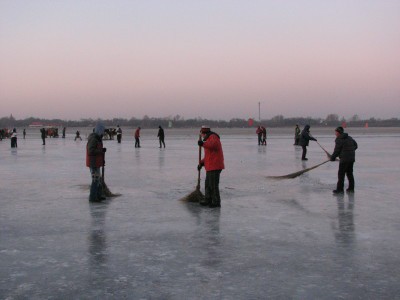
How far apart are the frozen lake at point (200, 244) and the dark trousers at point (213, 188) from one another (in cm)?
23

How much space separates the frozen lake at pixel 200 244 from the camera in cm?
434

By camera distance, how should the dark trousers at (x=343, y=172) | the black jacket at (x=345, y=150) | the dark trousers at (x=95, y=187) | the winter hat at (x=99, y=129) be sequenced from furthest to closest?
the black jacket at (x=345, y=150) < the dark trousers at (x=343, y=172) < the winter hat at (x=99, y=129) < the dark trousers at (x=95, y=187)

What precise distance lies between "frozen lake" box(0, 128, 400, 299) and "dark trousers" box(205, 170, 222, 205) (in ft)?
0.77

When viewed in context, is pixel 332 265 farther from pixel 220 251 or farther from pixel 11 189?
pixel 11 189

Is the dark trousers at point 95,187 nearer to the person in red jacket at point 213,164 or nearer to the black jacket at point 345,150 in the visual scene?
the person in red jacket at point 213,164

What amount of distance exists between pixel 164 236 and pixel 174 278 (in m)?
1.84

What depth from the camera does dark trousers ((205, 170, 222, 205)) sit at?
28.8 feet

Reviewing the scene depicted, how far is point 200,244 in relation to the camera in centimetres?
596

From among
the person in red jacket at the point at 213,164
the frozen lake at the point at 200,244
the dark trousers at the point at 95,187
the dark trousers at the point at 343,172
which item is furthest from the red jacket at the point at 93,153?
the dark trousers at the point at 343,172

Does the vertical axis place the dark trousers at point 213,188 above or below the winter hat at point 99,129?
below

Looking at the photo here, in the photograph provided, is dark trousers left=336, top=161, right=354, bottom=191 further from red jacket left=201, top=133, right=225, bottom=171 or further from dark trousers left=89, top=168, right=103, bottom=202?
dark trousers left=89, top=168, right=103, bottom=202

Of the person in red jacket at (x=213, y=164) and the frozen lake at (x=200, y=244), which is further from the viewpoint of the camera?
the person in red jacket at (x=213, y=164)

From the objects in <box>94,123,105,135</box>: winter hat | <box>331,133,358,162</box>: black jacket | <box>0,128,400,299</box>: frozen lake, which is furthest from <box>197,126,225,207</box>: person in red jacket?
<box>331,133,358,162</box>: black jacket

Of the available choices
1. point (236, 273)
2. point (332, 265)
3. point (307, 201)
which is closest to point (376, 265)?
point (332, 265)
